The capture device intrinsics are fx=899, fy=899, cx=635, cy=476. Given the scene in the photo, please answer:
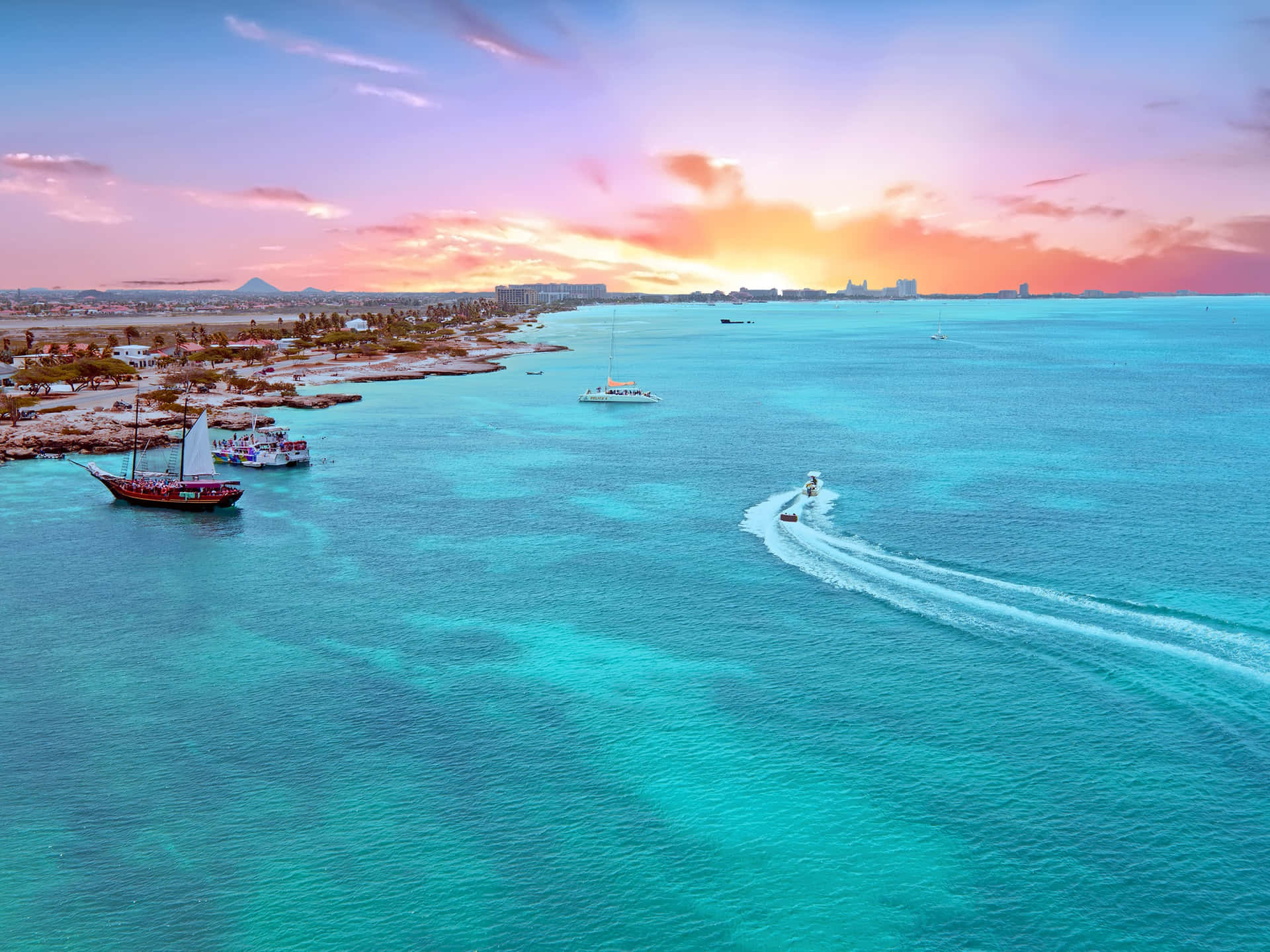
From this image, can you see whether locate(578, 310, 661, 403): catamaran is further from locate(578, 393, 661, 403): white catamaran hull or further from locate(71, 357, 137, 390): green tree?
locate(71, 357, 137, 390): green tree

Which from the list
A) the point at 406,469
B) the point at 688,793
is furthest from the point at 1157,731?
the point at 406,469

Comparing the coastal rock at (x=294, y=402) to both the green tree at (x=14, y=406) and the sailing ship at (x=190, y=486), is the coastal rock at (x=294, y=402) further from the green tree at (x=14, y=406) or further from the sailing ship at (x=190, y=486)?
the sailing ship at (x=190, y=486)

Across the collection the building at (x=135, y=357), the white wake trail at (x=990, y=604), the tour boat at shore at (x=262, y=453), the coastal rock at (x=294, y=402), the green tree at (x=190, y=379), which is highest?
the building at (x=135, y=357)

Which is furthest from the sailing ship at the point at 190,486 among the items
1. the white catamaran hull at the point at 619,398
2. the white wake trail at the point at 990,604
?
the white catamaran hull at the point at 619,398

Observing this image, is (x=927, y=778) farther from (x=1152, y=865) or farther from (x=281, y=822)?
(x=281, y=822)

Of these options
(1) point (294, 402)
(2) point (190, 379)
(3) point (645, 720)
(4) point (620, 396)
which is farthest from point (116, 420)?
(3) point (645, 720)

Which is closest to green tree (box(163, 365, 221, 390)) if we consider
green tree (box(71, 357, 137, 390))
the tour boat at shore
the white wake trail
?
green tree (box(71, 357, 137, 390))
